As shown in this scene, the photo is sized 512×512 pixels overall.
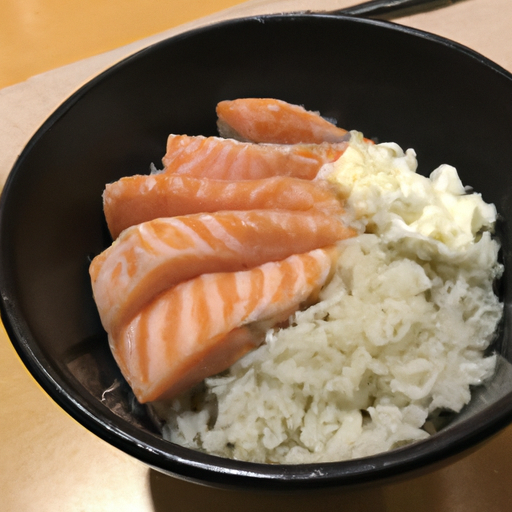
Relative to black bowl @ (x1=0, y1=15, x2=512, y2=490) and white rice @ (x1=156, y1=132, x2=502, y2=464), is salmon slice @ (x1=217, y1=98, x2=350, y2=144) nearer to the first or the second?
black bowl @ (x1=0, y1=15, x2=512, y2=490)

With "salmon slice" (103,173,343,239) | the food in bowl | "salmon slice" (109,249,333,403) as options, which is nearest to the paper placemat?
"salmon slice" (103,173,343,239)

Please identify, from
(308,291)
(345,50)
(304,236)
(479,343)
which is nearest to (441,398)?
(479,343)

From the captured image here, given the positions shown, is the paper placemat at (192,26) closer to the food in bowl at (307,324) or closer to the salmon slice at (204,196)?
the salmon slice at (204,196)

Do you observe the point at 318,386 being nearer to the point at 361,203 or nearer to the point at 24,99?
the point at 361,203

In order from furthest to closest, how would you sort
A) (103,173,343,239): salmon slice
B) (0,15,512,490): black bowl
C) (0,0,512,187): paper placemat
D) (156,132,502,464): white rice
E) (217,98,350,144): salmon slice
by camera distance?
(0,0,512,187): paper placemat → (217,98,350,144): salmon slice → (103,173,343,239): salmon slice → (156,132,502,464): white rice → (0,15,512,490): black bowl

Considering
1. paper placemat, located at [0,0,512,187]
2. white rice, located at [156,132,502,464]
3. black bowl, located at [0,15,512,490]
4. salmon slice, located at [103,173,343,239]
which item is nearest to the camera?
black bowl, located at [0,15,512,490]

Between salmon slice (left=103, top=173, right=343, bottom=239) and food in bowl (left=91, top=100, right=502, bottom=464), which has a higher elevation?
salmon slice (left=103, top=173, right=343, bottom=239)

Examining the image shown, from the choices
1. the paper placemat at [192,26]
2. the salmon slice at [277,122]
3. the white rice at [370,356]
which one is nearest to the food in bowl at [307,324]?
the white rice at [370,356]

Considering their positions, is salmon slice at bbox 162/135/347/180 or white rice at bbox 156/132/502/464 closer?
white rice at bbox 156/132/502/464
